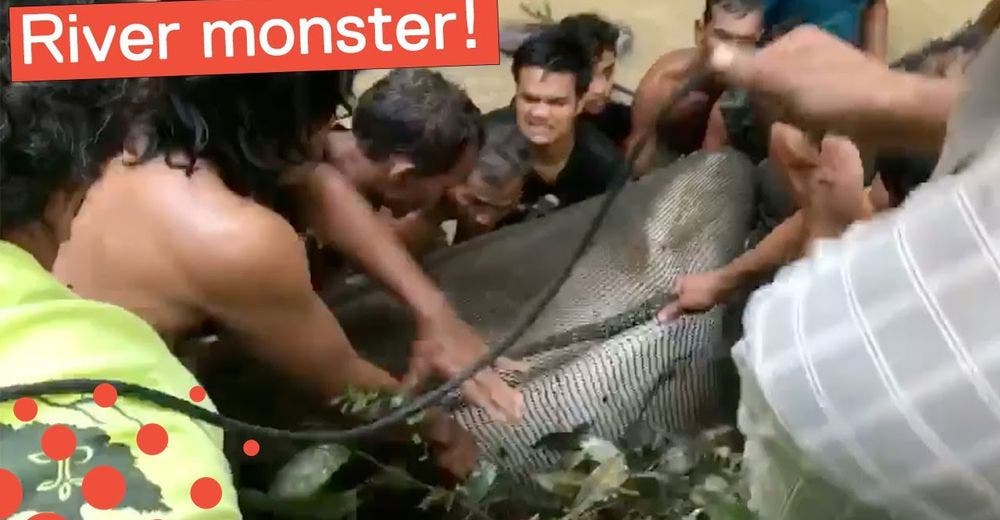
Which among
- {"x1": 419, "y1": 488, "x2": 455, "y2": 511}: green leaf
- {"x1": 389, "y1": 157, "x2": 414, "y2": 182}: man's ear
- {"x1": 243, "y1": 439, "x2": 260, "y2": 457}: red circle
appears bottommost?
{"x1": 419, "y1": 488, "x2": 455, "y2": 511}: green leaf

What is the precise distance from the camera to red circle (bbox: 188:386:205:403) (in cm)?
41

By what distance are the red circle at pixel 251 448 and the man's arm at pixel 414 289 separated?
0.08 metres

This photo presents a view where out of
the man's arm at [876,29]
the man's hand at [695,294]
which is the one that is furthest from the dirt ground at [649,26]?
the man's hand at [695,294]

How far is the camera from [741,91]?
17.2 inches

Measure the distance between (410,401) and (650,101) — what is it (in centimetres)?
19

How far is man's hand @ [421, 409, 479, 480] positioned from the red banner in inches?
7.0

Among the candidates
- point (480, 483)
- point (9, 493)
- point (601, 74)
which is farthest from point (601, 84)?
point (9, 493)

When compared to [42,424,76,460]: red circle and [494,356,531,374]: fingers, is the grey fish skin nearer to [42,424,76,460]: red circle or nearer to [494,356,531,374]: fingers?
[494,356,531,374]: fingers

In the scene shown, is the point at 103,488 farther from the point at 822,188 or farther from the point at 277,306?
the point at 822,188

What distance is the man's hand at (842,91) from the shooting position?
1.17ft

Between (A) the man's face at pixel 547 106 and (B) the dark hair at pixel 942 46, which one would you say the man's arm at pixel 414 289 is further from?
(B) the dark hair at pixel 942 46

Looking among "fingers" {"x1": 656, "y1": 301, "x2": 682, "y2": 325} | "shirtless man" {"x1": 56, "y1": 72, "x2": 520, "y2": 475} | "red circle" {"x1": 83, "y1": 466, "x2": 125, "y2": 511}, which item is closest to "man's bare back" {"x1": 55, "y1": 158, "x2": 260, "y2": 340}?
"shirtless man" {"x1": 56, "y1": 72, "x2": 520, "y2": 475}

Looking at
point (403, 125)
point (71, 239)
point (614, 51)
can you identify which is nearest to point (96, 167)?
point (71, 239)

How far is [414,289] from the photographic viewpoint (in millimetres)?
491
